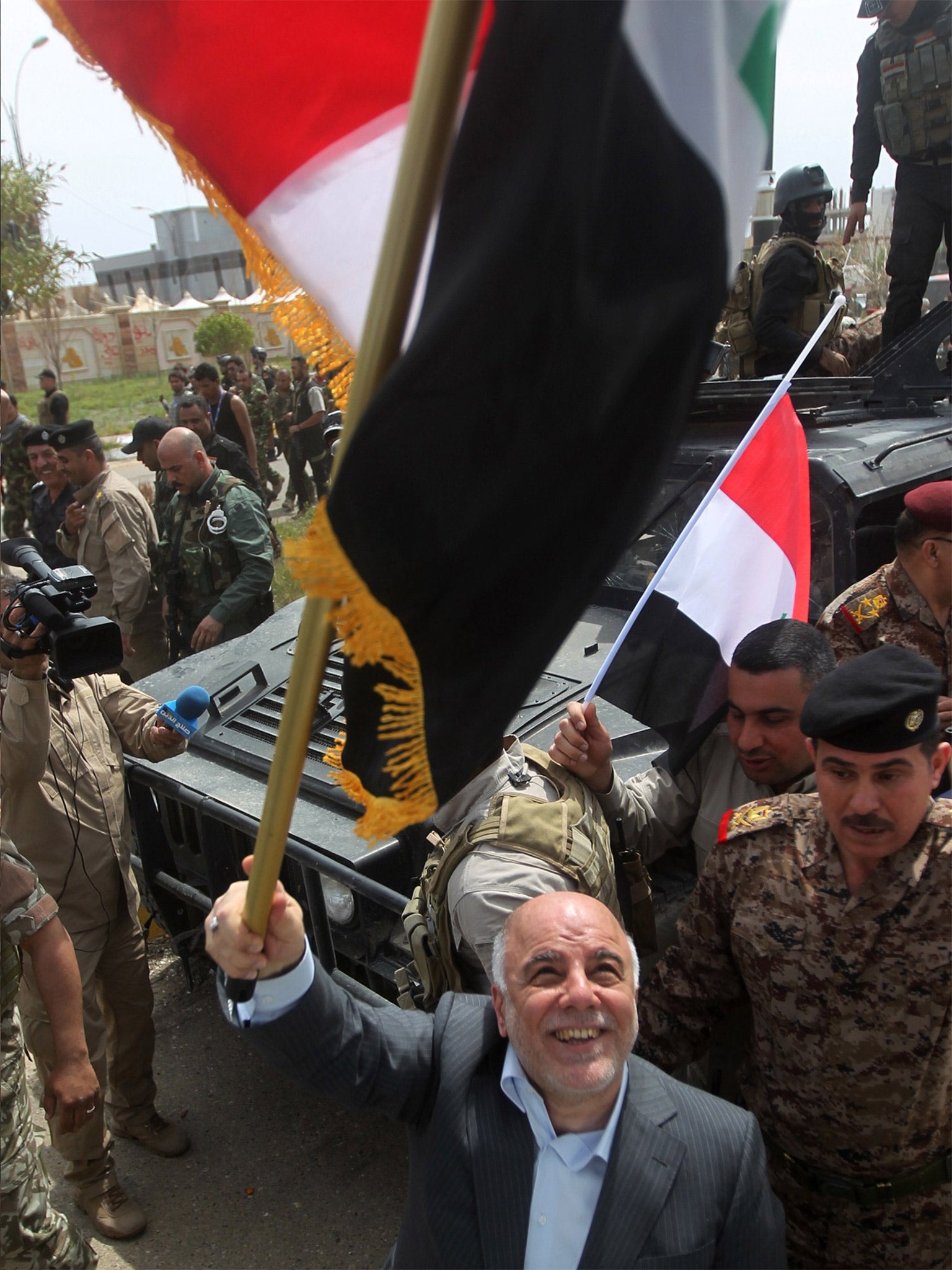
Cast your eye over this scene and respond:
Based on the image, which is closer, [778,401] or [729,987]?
[729,987]

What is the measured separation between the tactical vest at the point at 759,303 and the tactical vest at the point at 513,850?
3.67 meters

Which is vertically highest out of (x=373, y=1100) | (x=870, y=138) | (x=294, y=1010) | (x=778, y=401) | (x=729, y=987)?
(x=870, y=138)

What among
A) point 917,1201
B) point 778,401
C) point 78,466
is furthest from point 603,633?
point 78,466

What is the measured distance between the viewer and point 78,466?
548cm


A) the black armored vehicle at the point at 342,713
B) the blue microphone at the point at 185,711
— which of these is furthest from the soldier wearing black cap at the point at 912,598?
→ the blue microphone at the point at 185,711

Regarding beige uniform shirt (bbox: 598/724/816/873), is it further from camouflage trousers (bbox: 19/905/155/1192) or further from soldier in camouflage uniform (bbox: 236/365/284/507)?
soldier in camouflage uniform (bbox: 236/365/284/507)

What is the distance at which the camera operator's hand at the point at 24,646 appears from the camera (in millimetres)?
2701

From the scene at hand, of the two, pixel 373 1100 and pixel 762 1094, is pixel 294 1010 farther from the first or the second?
pixel 762 1094

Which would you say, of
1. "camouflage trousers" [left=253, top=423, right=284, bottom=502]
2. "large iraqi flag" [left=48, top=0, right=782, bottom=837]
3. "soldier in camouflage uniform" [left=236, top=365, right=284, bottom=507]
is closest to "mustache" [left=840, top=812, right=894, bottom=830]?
"large iraqi flag" [left=48, top=0, right=782, bottom=837]

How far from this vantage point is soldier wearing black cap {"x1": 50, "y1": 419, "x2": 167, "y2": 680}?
5473 millimetres

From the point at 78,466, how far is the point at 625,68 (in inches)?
192

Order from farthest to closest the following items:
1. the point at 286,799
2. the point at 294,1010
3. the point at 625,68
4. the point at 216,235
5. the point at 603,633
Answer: the point at 216,235 → the point at 603,633 → the point at 294,1010 → the point at 286,799 → the point at 625,68

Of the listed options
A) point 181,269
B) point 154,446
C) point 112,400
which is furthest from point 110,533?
point 181,269

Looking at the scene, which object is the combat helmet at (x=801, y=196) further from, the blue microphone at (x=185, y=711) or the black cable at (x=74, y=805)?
the black cable at (x=74, y=805)
